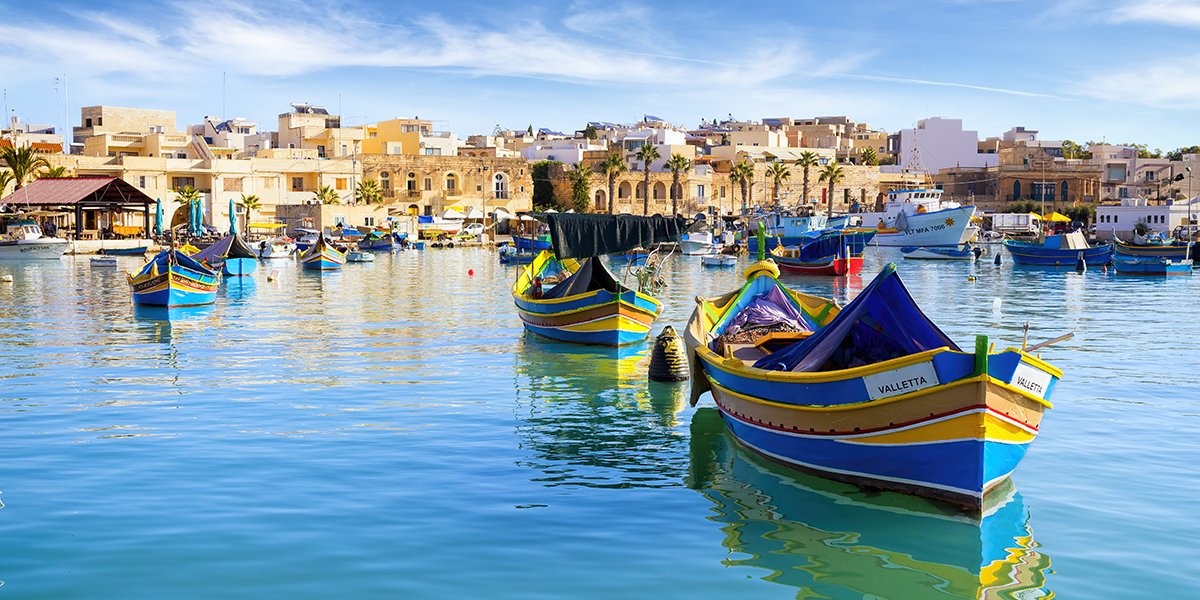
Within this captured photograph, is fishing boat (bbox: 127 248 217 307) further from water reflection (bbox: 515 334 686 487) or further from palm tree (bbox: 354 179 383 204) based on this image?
palm tree (bbox: 354 179 383 204)

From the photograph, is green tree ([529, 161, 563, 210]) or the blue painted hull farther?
green tree ([529, 161, 563, 210])

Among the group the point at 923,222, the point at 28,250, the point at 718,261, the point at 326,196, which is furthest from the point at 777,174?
the point at 28,250

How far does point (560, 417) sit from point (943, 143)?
391 ft

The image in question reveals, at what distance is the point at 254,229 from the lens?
87500 mm

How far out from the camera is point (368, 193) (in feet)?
311

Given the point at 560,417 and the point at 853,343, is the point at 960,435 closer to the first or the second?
the point at 853,343

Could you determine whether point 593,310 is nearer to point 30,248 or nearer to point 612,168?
point 30,248

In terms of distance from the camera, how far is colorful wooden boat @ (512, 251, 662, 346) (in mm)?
24672

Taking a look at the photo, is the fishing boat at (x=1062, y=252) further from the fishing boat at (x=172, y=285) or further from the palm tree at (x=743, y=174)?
the fishing boat at (x=172, y=285)

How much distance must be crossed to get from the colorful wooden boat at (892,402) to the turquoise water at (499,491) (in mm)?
402

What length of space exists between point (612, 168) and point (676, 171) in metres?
5.82

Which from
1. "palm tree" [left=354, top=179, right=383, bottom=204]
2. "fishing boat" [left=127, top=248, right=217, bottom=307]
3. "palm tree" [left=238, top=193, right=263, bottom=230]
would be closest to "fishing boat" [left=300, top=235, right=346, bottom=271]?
"fishing boat" [left=127, top=248, right=217, bottom=307]

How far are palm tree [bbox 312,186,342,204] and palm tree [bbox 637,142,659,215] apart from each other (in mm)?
26603

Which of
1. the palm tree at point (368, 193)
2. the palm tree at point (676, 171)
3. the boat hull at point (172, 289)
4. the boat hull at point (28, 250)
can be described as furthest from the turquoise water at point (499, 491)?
the palm tree at point (676, 171)
